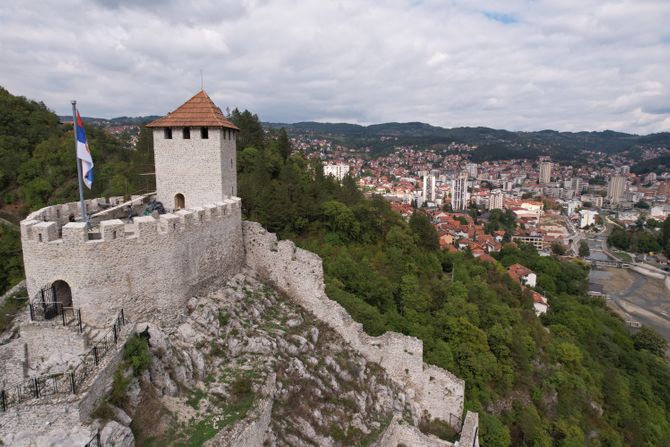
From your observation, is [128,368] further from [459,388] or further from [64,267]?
[459,388]

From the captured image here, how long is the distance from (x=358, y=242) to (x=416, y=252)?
16.3ft

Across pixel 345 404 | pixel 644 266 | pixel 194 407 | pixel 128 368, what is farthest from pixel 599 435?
pixel 644 266

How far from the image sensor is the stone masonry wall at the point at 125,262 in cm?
1170

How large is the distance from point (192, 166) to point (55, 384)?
30.2 feet

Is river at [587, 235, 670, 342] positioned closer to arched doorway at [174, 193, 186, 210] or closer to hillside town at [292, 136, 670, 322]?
hillside town at [292, 136, 670, 322]

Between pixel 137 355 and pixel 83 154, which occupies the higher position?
pixel 83 154

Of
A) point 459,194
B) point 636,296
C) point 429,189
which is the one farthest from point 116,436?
point 429,189

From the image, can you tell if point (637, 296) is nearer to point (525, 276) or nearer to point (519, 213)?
point (525, 276)

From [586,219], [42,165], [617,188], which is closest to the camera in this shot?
[42,165]

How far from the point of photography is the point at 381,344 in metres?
17.4

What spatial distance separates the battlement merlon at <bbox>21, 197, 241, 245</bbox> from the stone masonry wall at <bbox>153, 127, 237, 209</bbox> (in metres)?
1.23

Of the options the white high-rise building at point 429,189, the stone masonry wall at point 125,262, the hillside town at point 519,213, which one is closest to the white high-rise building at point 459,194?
the hillside town at point 519,213

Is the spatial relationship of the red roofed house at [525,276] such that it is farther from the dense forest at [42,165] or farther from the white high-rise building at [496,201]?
the white high-rise building at [496,201]

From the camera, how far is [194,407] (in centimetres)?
1099
